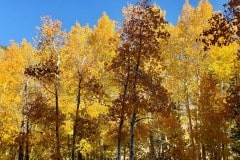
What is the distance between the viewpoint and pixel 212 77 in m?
27.9

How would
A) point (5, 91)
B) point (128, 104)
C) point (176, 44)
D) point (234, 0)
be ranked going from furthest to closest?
point (176, 44) → point (5, 91) → point (128, 104) → point (234, 0)

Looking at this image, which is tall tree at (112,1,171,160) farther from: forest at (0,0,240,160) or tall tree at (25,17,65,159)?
tall tree at (25,17,65,159)

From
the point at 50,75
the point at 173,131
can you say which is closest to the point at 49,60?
the point at 50,75

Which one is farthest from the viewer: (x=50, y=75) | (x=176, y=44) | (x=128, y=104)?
(x=176, y=44)

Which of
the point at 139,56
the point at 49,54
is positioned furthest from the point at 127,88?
the point at 49,54

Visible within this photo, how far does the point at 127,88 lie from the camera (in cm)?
2144

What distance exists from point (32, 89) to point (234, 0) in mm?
19614

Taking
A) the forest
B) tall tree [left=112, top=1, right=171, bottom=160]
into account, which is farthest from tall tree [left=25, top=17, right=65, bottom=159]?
tall tree [left=112, top=1, right=171, bottom=160]

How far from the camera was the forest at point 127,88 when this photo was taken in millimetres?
21062

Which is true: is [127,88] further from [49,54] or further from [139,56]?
[49,54]

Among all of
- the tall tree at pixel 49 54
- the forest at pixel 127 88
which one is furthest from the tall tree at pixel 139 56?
the tall tree at pixel 49 54

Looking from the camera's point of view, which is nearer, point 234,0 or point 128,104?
point 234,0

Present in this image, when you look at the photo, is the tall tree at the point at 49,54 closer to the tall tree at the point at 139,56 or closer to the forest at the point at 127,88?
the forest at the point at 127,88

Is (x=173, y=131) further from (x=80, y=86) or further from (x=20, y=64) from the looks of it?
(x=20, y=64)
